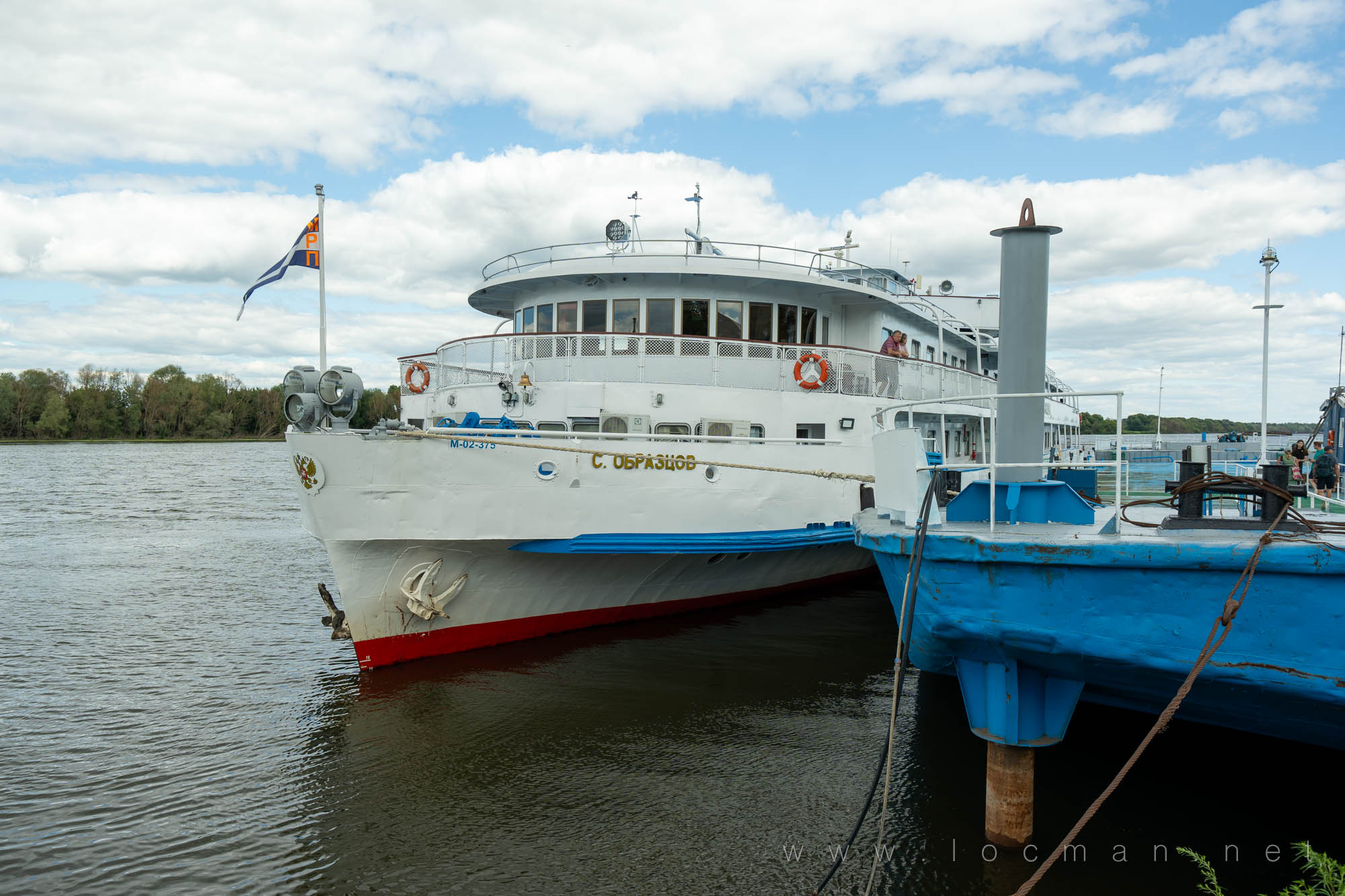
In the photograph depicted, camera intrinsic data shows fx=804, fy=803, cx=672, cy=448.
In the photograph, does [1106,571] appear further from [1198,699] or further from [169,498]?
[169,498]

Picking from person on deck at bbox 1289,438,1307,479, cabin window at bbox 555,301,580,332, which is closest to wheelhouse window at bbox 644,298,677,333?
cabin window at bbox 555,301,580,332

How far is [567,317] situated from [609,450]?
12.8 ft

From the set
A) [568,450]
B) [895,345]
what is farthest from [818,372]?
[568,450]

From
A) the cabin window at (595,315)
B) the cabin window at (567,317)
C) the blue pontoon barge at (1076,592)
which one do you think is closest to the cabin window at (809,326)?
the cabin window at (595,315)

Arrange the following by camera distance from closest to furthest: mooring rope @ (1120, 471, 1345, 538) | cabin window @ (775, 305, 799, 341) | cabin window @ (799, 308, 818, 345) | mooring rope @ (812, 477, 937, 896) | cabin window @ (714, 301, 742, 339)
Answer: mooring rope @ (1120, 471, 1345, 538)
mooring rope @ (812, 477, 937, 896)
cabin window @ (714, 301, 742, 339)
cabin window @ (775, 305, 799, 341)
cabin window @ (799, 308, 818, 345)

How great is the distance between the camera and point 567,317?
1316 cm

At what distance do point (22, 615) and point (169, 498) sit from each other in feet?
73.0

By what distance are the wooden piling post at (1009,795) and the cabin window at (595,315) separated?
8930 mm

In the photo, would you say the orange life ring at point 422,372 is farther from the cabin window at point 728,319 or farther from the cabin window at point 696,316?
the cabin window at point 728,319

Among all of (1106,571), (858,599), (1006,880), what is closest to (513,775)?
(1006,880)

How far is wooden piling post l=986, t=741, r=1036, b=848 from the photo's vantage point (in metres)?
5.55

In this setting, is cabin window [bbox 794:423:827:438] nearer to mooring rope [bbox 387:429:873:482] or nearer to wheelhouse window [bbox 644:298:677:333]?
mooring rope [bbox 387:429:873:482]

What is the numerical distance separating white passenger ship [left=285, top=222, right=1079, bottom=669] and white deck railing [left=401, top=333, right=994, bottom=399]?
36mm

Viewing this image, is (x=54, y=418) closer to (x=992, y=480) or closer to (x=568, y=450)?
(x=568, y=450)
